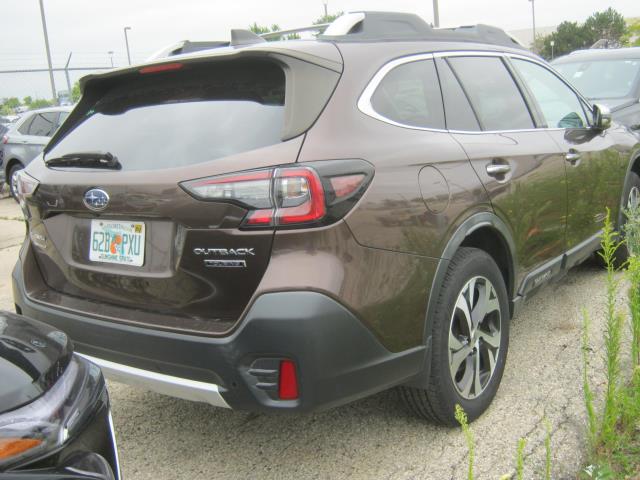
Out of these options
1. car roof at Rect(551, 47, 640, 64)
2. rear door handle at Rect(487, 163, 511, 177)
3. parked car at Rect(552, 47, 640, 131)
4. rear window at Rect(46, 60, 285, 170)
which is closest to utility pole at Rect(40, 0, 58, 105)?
car roof at Rect(551, 47, 640, 64)

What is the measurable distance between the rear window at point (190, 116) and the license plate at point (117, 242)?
23 centimetres

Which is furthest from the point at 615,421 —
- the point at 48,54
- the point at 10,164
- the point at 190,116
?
the point at 48,54

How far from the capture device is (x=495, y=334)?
2967 mm

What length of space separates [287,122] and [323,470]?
1.41 meters

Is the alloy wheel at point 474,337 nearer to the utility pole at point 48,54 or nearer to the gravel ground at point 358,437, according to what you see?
the gravel ground at point 358,437

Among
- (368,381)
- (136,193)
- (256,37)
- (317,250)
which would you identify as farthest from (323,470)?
(256,37)

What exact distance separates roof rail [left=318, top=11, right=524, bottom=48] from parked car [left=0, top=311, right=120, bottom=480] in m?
1.63

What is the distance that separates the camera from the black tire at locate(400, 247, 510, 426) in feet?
8.34

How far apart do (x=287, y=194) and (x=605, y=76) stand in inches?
287

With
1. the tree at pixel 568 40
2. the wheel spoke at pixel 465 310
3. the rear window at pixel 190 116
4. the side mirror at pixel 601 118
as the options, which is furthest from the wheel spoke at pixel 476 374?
the tree at pixel 568 40

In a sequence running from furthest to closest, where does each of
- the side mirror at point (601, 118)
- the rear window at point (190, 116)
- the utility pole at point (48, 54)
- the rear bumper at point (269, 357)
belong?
the utility pole at point (48, 54)
the side mirror at point (601, 118)
the rear window at point (190, 116)
the rear bumper at point (269, 357)

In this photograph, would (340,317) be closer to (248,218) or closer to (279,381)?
(279,381)

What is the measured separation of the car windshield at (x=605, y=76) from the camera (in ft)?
25.3

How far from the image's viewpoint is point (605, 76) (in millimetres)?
8062
